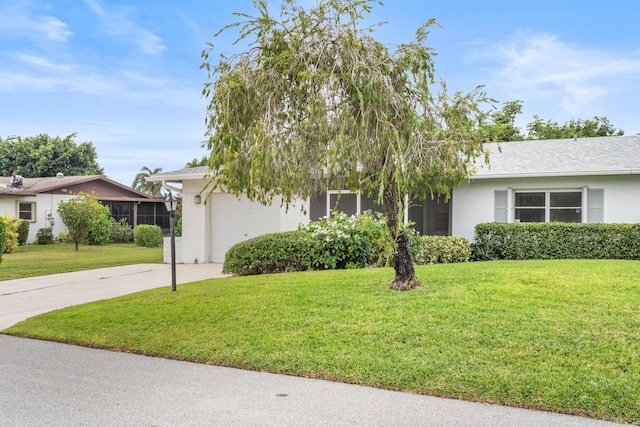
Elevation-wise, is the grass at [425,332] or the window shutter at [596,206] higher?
the window shutter at [596,206]

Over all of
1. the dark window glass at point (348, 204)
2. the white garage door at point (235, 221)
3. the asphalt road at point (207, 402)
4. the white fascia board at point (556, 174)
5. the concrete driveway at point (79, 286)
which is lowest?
the concrete driveway at point (79, 286)

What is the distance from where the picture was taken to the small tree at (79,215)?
21.8 meters

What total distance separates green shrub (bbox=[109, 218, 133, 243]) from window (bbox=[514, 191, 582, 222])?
1947 centimetres

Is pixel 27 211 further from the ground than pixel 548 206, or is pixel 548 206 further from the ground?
pixel 548 206

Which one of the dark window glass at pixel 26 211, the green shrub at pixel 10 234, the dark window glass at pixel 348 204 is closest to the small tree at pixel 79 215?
the green shrub at pixel 10 234

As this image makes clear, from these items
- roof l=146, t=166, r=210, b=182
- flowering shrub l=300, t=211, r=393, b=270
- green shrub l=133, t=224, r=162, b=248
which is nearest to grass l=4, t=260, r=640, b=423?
flowering shrub l=300, t=211, r=393, b=270

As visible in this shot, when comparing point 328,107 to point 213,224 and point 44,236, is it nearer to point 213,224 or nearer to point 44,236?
point 213,224

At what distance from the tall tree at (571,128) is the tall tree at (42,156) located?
94.9ft

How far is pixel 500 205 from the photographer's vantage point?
13328 mm

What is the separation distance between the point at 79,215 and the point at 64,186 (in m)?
4.29

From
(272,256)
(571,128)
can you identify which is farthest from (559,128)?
(272,256)

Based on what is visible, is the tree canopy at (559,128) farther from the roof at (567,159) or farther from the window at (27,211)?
the window at (27,211)

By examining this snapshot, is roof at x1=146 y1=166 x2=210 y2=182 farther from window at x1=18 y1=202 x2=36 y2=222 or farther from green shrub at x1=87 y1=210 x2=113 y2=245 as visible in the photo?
window at x1=18 y1=202 x2=36 y2=222

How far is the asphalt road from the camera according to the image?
3895 millimetres
